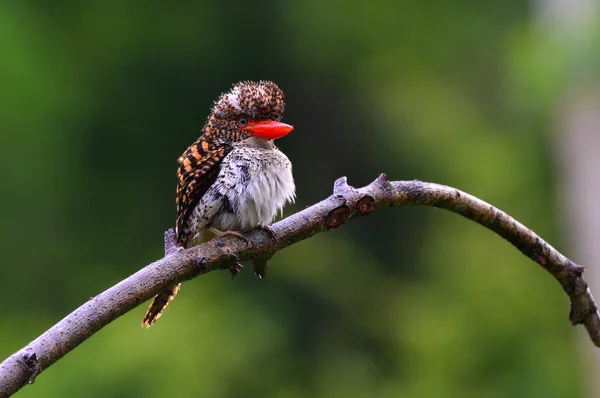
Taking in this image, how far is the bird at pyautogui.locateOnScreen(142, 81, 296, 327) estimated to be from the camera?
3836 mm

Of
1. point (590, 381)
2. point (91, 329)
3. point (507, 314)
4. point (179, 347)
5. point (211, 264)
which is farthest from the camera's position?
point (507, 314)

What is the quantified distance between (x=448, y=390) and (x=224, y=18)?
5578 mm

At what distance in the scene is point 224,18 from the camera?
13484 millimetres

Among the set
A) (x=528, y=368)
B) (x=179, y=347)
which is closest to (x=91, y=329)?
(x=179, y=347)

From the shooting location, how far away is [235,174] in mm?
3922

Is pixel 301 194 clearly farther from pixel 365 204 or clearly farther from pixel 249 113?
pixel 365 204

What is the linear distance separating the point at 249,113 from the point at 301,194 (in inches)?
323

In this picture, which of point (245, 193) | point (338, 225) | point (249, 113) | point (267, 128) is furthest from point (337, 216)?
point (249, 113)

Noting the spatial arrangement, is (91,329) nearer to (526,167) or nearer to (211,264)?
(211,264)

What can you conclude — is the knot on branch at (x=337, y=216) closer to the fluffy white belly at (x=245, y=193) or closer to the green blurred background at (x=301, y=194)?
the fluffy white belly at (x=245, y=193)

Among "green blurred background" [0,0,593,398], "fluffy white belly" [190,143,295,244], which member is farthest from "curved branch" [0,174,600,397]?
"green blurred background" [0,0,593,398]

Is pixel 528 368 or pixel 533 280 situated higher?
pixel 533 280

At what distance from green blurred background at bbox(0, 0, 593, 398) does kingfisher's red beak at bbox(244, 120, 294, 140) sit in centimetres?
624

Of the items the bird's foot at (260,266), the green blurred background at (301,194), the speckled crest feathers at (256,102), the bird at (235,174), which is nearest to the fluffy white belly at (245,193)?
the bird at (235,174)
